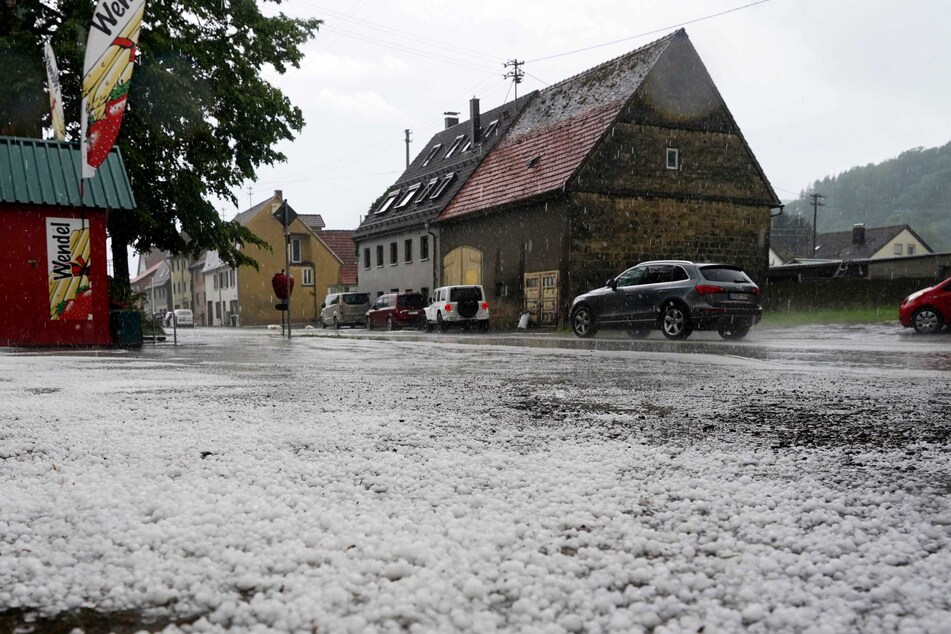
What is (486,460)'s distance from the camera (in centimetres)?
262

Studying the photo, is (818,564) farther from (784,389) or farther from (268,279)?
(268,279)

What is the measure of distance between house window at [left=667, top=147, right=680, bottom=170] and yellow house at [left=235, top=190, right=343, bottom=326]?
33.1 meters

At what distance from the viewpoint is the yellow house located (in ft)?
180

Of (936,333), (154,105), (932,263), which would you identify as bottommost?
(936,333)

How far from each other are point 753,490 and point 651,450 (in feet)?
2.21

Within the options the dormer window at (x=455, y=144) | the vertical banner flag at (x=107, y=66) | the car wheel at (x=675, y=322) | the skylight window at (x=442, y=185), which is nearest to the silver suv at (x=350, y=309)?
the skylight window at (x=442, y=185)

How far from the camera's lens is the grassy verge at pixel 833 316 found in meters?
21.6

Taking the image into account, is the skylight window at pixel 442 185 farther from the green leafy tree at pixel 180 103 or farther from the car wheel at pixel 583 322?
the car wheel at pixel 583 322

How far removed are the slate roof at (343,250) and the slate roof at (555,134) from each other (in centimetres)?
2803

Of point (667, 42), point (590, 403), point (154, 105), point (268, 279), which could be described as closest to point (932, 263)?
point (667, 42)

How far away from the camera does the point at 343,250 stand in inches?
2383

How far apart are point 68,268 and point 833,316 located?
68.5 ft

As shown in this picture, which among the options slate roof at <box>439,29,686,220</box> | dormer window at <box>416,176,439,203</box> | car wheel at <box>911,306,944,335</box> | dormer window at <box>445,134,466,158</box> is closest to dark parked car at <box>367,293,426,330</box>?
slate roof at <box>439,29,686,220</box>

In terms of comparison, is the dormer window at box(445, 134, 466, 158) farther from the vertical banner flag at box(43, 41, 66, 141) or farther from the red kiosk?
the vertical banner flag at box(43, 41, 66, 141)
